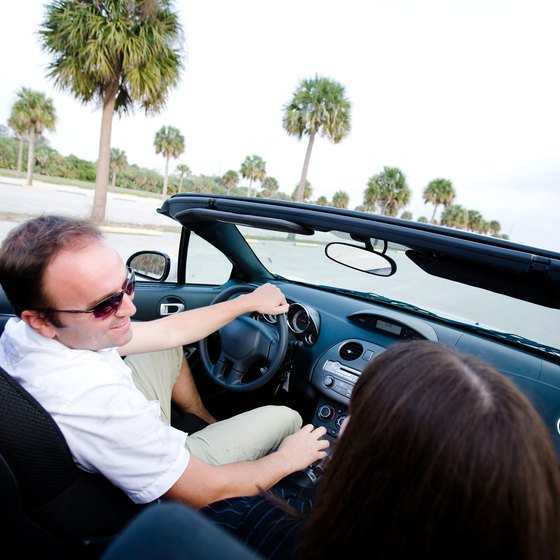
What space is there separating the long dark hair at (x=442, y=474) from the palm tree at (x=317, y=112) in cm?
2324

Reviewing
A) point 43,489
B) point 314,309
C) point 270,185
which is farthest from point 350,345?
point 270,185

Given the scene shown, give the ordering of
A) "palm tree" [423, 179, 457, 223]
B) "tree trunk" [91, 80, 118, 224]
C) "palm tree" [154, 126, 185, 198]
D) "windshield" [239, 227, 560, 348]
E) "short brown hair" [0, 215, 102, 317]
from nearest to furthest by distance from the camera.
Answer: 1. "short brown hair" [0, 215, 102, 317]
2. "windshield" [239, 227, 560, 348]
3. "tree trunk" [91, 80, 118, 224]
4. "palm tree" [423, 179, 457, 223]
5. "palm tree" [154, 126, 185, 198]

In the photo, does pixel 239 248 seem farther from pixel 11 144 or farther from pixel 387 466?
pixel 11 144

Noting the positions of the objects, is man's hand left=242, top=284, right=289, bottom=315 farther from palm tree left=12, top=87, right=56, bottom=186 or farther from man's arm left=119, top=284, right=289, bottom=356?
palm tree left=12, top=87, right=56, bottom=186

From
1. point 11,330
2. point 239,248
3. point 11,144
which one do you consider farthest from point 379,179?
point 11,144

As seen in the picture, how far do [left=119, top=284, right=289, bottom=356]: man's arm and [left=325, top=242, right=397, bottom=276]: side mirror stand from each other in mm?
473

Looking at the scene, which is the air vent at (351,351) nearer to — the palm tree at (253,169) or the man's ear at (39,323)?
the man's ear at (39,323)

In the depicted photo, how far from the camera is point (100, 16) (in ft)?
34.7

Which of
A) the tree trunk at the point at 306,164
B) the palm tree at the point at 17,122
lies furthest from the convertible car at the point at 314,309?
the palm tree at the point at 17,122

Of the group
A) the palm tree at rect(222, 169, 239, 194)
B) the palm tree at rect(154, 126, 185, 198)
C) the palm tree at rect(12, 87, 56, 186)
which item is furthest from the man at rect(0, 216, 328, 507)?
the palm tree at rect(222, 169, 239, 194)

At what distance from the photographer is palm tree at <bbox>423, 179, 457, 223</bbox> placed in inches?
1622

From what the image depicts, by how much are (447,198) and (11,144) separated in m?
53.9

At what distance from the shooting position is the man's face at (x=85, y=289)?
1271mm

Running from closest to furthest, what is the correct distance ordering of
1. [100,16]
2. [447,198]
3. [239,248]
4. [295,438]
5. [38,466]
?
[38,466] < [295,438] < [239,248] < [100,16] < [447,198]
